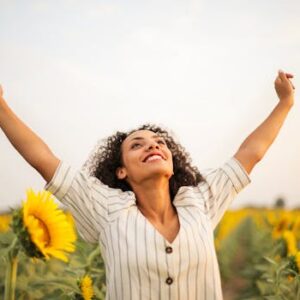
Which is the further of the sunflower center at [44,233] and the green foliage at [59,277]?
the green foliage at [59,277]

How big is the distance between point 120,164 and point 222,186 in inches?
12.2

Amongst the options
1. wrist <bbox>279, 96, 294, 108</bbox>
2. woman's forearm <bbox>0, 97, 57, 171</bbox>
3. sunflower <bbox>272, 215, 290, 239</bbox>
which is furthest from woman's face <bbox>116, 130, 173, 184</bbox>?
sunflower <bbox>272, 215, 290, 239</bbox>

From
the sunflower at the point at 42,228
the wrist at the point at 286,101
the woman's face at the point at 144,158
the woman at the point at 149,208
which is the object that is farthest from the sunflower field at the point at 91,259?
the wrist at the point at 286,101

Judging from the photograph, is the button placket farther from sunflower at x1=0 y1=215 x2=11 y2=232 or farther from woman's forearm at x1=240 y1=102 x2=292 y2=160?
sunflower at x1=0 y1=215 x2=11 y2=232

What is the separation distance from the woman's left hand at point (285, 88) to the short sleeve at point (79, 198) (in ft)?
2.10

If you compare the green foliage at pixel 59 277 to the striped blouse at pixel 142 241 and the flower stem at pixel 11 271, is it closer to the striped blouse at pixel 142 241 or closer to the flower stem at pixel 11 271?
the striped blouse at pixel 142 241

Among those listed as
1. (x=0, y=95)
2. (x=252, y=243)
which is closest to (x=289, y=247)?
(x=252, y=243)

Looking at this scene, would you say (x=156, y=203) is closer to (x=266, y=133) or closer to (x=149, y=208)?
(x=149, y=208)

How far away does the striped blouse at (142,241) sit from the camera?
1.36 metres

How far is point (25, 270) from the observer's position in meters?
2.05

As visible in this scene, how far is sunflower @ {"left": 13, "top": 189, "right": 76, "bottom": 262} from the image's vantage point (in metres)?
1.18

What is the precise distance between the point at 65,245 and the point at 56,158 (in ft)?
0.86

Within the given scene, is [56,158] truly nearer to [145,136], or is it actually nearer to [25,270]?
[145,136]

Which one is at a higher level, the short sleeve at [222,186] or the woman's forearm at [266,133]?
the woman's forearm at [266,133]
